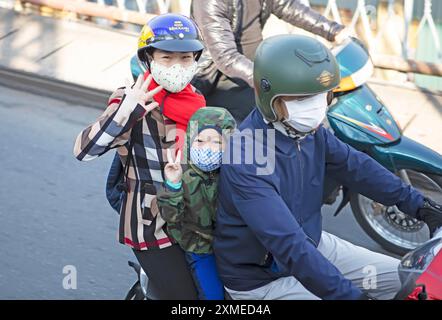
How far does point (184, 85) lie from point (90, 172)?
306 centimetres

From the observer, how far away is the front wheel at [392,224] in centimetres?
545

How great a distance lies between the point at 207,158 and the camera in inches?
133

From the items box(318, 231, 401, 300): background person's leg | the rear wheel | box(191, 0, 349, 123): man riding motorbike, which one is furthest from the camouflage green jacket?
box(191, 0, 349, 123): man riding motorbike

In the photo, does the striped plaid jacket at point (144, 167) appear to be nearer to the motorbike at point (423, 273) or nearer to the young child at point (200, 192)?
the young child at point (200, 192)

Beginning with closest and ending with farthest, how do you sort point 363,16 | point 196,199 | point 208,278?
point 196,199 → point 208,278 → point 363,16

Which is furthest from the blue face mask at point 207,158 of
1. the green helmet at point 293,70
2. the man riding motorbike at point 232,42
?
the man riding motorbike at point 232,42

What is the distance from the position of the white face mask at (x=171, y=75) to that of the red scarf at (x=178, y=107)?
0.03 metres

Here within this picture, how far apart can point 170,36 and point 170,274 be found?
0.92 metres

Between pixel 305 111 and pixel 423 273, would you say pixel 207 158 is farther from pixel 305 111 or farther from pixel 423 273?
pixel 423 273

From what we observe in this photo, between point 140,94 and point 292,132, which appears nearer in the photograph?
point 292,132

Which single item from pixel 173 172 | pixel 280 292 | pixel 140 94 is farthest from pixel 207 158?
pixel 280 292

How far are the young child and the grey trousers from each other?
15 centimetres

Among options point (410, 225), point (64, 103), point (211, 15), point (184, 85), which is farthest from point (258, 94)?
point (64, 103)
